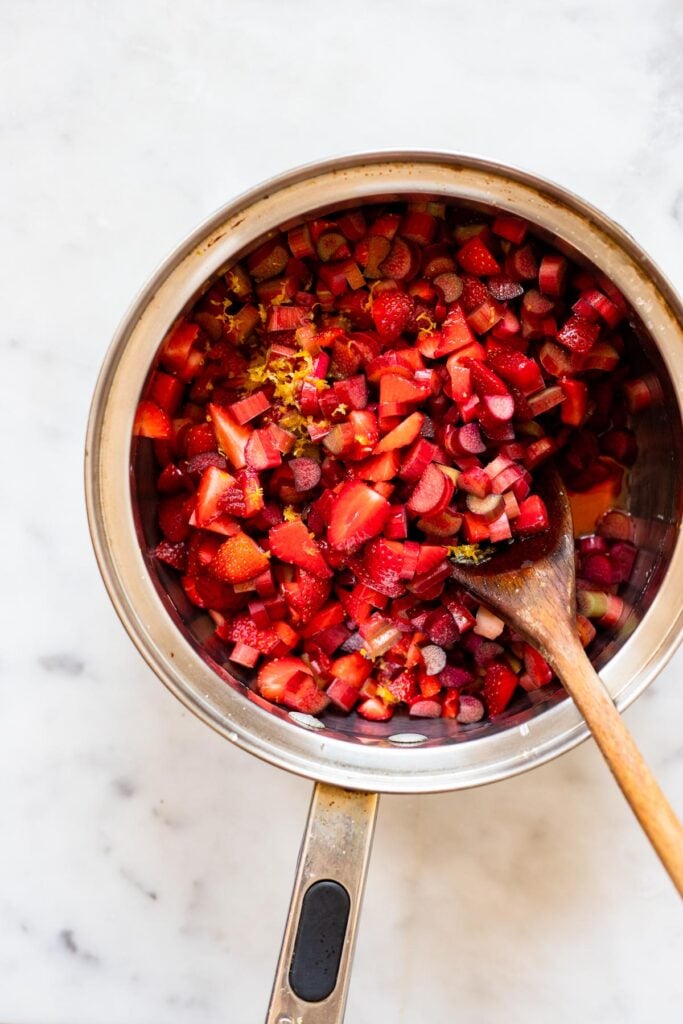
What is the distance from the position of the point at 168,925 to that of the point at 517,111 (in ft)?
4.04

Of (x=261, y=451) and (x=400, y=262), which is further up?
(x=400, y=262)

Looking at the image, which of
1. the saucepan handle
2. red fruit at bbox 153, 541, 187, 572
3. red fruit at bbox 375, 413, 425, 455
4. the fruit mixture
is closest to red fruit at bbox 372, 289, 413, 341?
the fruit mixture

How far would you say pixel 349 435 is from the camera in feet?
3.45

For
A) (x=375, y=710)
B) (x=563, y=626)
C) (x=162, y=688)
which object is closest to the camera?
(x=563, y=626)

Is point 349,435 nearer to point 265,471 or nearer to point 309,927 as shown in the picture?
point 265,471

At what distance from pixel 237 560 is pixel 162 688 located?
0.91ft

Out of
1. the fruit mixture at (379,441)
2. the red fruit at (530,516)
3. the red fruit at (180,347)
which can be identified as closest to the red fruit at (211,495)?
the fruit mixture at (379,441)

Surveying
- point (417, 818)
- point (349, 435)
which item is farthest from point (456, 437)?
point (417, 818)

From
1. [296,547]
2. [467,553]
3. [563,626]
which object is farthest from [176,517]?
[563,626]

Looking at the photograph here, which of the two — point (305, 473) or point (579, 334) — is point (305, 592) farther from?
point (579, 334)

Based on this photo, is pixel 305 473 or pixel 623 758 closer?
pixel 623 758

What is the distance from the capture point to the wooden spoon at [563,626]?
0.82 metres

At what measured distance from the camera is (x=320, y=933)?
0.91 meters

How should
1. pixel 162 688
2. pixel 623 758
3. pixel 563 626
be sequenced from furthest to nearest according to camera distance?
pixel 162 688, pixel 563 626, pixel 623 758
